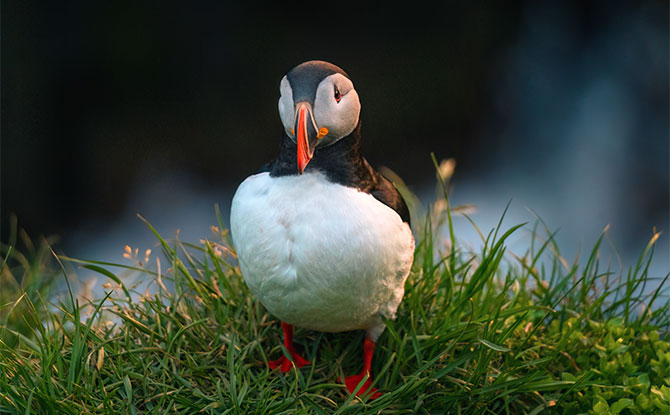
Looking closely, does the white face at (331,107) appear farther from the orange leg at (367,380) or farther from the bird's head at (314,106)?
A: the orange leg at (367,380)

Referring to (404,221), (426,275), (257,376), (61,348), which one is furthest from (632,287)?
(61,348)

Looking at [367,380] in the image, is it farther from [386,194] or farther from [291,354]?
[386,194]

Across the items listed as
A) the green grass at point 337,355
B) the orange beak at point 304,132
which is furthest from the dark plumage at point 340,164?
the green grass at point 337,355

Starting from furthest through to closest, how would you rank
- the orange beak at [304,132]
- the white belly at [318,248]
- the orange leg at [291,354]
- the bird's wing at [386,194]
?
the orange leg at [291,354], the bird's wing at [386,194], the white belly at [318,248], the orange beak at [304,132]

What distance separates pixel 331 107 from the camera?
152 centimetres

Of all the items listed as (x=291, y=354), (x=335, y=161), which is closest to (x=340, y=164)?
(x=335, y=161)

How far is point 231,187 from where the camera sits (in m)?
3.45

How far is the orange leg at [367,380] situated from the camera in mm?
1728

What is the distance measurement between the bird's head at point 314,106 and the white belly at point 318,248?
146 mm

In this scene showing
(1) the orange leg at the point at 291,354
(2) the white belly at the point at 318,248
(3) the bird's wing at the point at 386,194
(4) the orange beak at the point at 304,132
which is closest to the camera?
(4) the orange beak at the point at 304,132

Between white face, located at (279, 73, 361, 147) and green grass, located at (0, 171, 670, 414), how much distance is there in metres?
0.56

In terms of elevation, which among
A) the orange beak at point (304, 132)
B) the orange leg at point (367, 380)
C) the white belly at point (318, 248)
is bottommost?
the orange leg at point (367, 380)

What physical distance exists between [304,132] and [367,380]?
0.78 m

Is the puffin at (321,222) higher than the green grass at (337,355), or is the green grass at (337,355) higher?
the puffin at (321,222)
